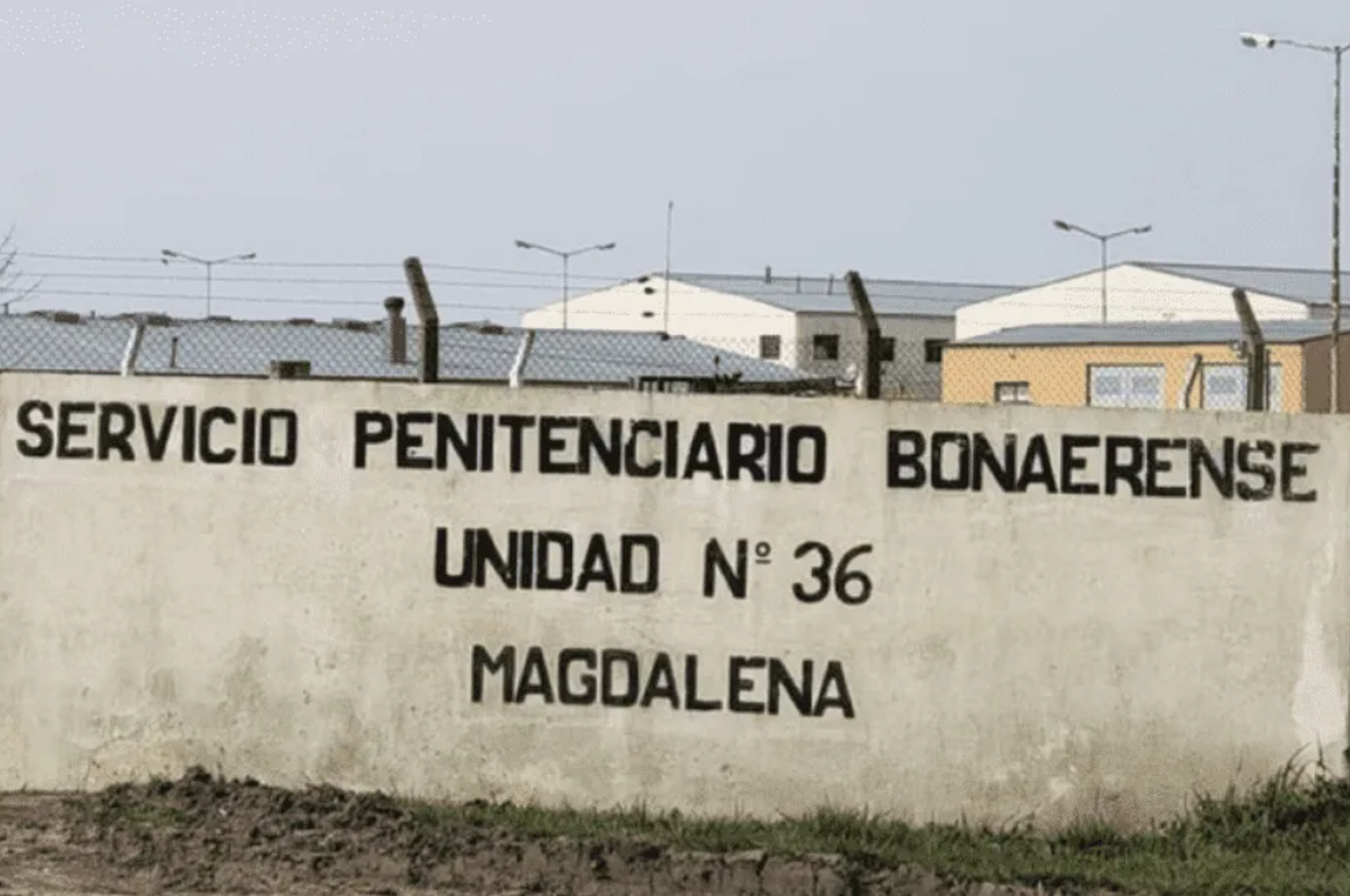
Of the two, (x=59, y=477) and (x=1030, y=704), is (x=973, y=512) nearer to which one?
(x=1030, y=704)

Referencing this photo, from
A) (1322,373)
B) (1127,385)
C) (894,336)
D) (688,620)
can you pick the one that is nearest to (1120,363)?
(1127,385)

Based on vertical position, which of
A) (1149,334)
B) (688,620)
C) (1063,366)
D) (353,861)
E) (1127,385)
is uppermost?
(1149,334)

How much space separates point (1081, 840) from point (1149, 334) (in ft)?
115

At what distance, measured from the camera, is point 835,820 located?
12586 mm

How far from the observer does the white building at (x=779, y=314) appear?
67.7 metres

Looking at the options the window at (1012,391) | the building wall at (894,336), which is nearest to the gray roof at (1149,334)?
the window at (1012,391)

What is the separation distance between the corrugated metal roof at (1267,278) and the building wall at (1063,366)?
24693mm

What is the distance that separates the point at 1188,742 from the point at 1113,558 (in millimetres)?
878

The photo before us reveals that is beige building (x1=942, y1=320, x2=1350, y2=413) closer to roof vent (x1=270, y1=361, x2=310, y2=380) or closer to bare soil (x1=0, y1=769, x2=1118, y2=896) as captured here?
roof vent (x1=270, y1=361, x2=310, y2=380)

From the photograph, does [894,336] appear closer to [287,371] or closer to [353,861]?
[287,371]

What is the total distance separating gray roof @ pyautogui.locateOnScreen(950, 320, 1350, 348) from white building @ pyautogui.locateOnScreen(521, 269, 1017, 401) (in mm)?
5189

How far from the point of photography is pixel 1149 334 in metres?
47.0

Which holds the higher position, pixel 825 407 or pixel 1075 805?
pixel 825 407

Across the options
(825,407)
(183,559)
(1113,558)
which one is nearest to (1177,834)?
(1113,558)
